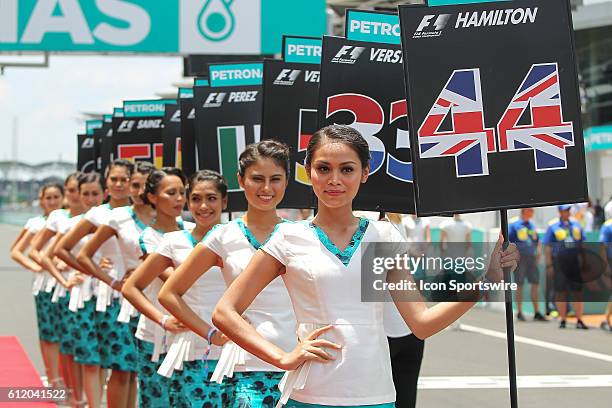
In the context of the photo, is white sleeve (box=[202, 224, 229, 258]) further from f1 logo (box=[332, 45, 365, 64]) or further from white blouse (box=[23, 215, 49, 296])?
white blouse (box=[23, 215, 49, 296])

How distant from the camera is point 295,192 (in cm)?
798

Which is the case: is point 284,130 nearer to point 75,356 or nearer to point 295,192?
point 295,192

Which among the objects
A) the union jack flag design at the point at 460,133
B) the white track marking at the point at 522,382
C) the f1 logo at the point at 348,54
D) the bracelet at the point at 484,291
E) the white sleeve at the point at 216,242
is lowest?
the white track marking at the point at 522,382

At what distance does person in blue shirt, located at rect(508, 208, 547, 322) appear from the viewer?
18625 mm

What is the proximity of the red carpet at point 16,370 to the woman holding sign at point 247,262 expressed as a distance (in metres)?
4.46

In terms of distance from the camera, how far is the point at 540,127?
4.86 metres

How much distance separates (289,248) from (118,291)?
5.42 meters

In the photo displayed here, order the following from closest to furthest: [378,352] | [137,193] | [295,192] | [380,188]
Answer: [378,352] < [380,188] < [295,192] < [137,193]

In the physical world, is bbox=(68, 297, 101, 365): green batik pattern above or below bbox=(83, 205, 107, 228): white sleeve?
below

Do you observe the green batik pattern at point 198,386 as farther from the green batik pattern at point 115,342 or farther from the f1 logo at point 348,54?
the green batik pattern at point 115,342

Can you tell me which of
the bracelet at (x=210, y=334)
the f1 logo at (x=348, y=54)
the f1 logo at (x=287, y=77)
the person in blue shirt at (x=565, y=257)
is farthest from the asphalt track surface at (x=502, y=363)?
the bracelet at (x=210, y=334)

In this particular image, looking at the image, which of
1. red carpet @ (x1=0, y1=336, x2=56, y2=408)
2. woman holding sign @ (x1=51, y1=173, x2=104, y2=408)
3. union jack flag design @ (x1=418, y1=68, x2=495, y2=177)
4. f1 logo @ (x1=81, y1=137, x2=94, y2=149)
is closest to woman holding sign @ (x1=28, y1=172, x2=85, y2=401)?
woman holding sign @ (x1=51, y1=173, x2=104, y2=408)

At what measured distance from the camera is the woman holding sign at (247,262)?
572cm

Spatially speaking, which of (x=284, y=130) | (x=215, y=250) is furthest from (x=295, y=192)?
(x=215, y=250)
